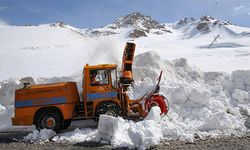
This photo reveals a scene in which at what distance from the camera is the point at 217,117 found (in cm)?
1216

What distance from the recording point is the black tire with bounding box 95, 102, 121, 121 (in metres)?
12.5

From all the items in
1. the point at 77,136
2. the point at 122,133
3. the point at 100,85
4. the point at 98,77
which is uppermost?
the point at 98,77

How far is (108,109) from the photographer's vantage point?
41.0ft

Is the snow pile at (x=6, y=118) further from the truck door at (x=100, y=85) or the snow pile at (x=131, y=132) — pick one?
the snow pile at (x=131, y=132)

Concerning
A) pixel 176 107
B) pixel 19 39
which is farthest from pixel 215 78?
pixel 19 39

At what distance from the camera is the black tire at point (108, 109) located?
12.5m

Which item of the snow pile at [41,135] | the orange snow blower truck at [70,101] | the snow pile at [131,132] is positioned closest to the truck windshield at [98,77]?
the orange snow blower truck at [70,101]

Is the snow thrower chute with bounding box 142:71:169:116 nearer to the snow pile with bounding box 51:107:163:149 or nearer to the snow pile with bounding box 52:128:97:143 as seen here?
the snow pile with bounding box 51:107:163:149

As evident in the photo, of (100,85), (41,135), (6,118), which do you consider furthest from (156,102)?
(6,118)

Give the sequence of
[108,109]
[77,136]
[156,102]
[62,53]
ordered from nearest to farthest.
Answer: [77,136], [108,109], [156,102], [62,53]

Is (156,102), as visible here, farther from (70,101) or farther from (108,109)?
(70,101)

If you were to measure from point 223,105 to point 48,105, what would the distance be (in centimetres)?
644

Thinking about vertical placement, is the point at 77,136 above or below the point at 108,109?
below

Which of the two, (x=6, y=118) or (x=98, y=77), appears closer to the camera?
(x=98, y=77)
